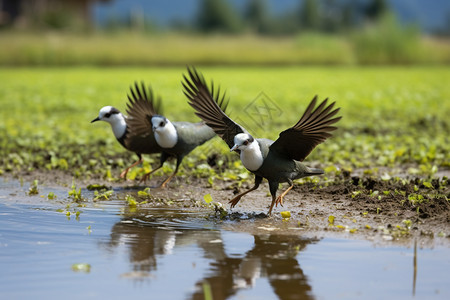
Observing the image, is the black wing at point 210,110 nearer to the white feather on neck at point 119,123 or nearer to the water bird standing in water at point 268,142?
the water bird standing in water at point 268,142

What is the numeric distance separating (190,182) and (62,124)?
556 cm

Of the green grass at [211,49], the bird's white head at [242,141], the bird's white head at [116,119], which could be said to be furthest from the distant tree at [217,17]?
the bird's white head at [242,141]

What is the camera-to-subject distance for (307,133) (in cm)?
561

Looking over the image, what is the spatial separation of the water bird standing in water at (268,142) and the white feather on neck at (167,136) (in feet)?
2.56

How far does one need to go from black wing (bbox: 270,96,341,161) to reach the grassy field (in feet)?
6.53

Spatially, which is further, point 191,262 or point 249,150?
point 249,150

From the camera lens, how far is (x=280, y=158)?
19.2ft

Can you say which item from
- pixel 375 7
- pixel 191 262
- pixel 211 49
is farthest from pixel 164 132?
pixel 375 7

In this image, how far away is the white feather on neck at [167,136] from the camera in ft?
22.0

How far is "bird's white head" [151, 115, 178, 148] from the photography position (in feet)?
21.6

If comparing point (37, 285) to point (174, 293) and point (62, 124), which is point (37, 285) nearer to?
point (174, 293)

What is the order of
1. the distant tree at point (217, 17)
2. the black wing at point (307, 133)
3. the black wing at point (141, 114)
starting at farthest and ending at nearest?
the distant tree at point (217, 17), the black wing at point (141, 114), the black wing at point (307, 133)

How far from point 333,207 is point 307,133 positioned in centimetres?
99

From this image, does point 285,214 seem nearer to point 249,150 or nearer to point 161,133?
point 249,150
